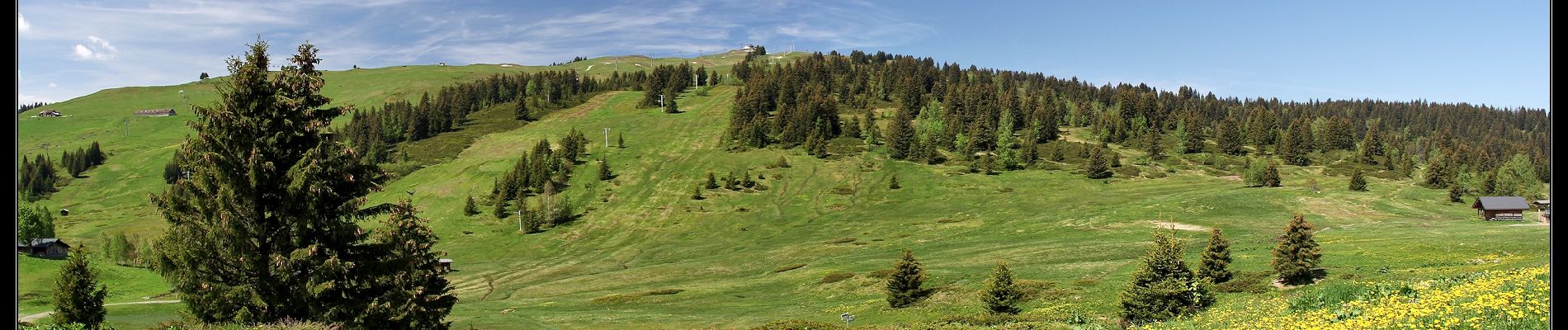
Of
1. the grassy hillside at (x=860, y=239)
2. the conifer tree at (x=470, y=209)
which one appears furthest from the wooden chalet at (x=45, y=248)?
the conifer tree at (x=470, y=209)

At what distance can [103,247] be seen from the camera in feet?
381

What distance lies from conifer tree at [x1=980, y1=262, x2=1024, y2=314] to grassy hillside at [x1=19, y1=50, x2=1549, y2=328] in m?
1.65

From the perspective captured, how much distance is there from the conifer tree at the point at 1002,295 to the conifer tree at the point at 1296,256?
56.2 feet

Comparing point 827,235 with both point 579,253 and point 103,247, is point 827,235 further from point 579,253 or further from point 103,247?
point 103,247

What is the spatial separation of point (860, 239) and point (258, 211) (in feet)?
329

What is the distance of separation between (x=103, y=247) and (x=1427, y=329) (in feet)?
518

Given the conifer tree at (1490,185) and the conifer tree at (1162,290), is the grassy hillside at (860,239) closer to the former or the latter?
the conifer tree at (1162,290)

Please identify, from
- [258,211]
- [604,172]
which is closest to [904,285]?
[258,211]

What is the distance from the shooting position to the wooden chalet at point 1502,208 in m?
93.2

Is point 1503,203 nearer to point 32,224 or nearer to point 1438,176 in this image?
point 1438,176

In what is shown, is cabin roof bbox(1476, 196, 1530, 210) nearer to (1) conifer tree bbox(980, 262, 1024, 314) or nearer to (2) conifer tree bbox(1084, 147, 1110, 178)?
(2) conifer tree bbox(1084, 147, 1110, 178)

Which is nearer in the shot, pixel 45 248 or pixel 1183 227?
pixel 1183 227

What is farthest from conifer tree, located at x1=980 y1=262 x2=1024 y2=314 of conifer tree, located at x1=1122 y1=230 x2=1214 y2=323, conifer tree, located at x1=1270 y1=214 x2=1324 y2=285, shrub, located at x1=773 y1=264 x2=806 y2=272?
shrub, located at x1=773 y1=264 x2=806 y2=272

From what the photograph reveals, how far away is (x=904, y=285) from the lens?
60.3 metres
